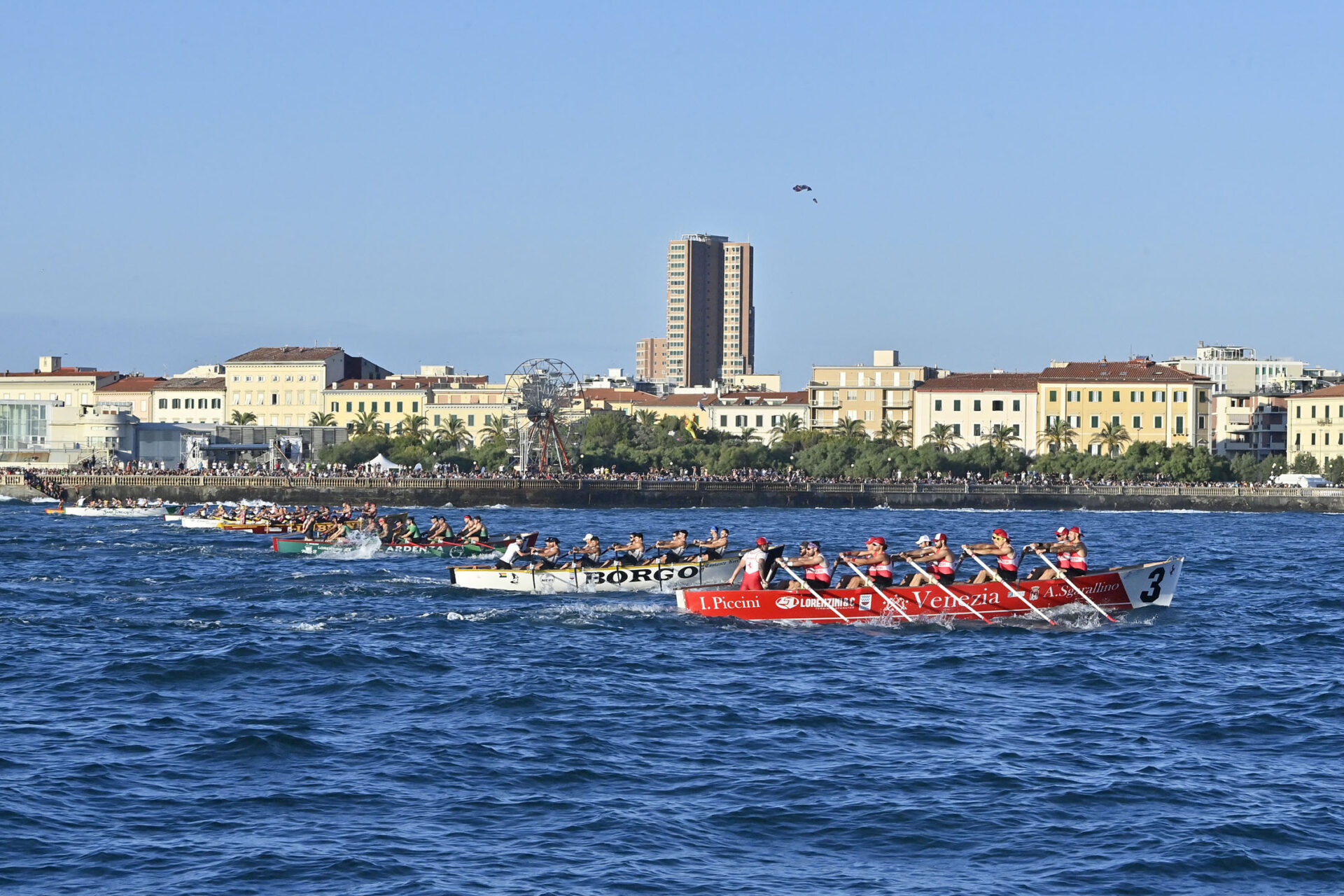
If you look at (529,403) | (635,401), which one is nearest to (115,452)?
(529,403)

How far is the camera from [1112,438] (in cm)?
14475

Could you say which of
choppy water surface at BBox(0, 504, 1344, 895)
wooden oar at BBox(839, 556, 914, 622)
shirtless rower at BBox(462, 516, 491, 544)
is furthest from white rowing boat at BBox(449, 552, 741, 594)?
shirtless rower at BBox(462, 516, 491, 544)

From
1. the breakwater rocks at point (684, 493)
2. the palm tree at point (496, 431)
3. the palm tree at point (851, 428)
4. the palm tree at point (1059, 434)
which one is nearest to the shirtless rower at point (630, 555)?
the breakwater rocks at point (684, 493)

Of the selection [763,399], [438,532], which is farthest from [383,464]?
[438,532]

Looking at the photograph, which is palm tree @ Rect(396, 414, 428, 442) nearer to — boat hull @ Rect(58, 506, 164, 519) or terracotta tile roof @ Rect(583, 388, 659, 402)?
terracotta tile roof @ Rect(583, 388, 659, 402)

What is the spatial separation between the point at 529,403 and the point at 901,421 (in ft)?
152

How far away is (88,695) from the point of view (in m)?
31.1

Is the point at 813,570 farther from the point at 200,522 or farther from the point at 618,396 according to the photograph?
the point at 618,396

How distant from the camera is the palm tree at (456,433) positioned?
162125 mm

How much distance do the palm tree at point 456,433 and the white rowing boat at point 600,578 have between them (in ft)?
373

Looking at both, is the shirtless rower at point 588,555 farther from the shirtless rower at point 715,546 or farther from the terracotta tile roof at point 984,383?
the terracotta tile roof at point 984,383

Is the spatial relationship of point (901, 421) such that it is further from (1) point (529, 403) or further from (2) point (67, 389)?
(2) point (67, 389)

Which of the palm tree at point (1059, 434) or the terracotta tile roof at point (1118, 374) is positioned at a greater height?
the terracotta tile roof at point (1118, 374)

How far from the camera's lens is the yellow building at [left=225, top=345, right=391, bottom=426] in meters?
173
